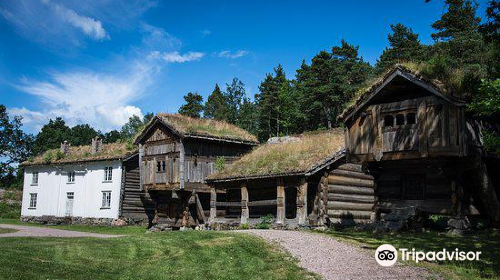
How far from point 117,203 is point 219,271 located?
Answer: 29444 millimetres

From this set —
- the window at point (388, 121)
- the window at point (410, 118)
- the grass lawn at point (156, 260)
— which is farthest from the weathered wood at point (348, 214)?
the grass lawn at point (156, 260)

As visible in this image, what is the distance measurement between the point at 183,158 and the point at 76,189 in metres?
17.3

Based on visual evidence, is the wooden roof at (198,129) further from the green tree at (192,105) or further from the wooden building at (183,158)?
the green tree at (192,105)

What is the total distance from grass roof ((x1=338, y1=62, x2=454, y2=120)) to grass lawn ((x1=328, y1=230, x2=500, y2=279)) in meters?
5.81

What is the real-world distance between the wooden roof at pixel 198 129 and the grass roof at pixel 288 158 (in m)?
4.05

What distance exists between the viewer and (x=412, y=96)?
21250 millimetres

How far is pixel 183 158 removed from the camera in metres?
32.6

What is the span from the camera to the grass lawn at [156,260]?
40.7 feet

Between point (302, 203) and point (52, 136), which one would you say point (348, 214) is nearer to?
point (302, 203)

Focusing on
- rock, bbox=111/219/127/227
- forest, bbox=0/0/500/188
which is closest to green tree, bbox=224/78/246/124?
forest, bbox=0/0/500/188

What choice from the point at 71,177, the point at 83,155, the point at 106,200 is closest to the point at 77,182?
the point at 71,177

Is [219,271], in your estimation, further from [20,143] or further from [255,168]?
[20,143]

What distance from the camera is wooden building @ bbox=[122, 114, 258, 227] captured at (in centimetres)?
3294

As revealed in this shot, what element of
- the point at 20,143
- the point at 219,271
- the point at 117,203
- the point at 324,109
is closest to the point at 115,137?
the point at 20,143
